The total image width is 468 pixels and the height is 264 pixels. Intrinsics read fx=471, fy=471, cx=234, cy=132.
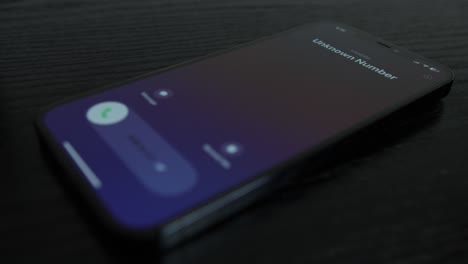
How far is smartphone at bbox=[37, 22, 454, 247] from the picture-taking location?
0.25 meters

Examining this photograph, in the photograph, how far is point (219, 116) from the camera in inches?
12.4

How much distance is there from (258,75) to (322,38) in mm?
85

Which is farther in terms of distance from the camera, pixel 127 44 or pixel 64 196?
pixel 127 44

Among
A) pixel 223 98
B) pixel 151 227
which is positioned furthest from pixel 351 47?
pixel 151 227

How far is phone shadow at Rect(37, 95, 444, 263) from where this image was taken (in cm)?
24

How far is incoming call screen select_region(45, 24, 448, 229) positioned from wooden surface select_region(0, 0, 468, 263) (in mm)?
22

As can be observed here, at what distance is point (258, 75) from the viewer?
36cm

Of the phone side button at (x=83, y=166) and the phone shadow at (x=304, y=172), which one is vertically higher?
the phone side button at (x=83, y=166)

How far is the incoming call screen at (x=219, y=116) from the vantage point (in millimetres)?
261

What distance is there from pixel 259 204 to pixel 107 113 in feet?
0.39

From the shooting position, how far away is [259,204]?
27 centimetres

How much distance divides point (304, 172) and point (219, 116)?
0.23 feet

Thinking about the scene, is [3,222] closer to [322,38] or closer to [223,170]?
[223,170]

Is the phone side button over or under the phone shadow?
over
